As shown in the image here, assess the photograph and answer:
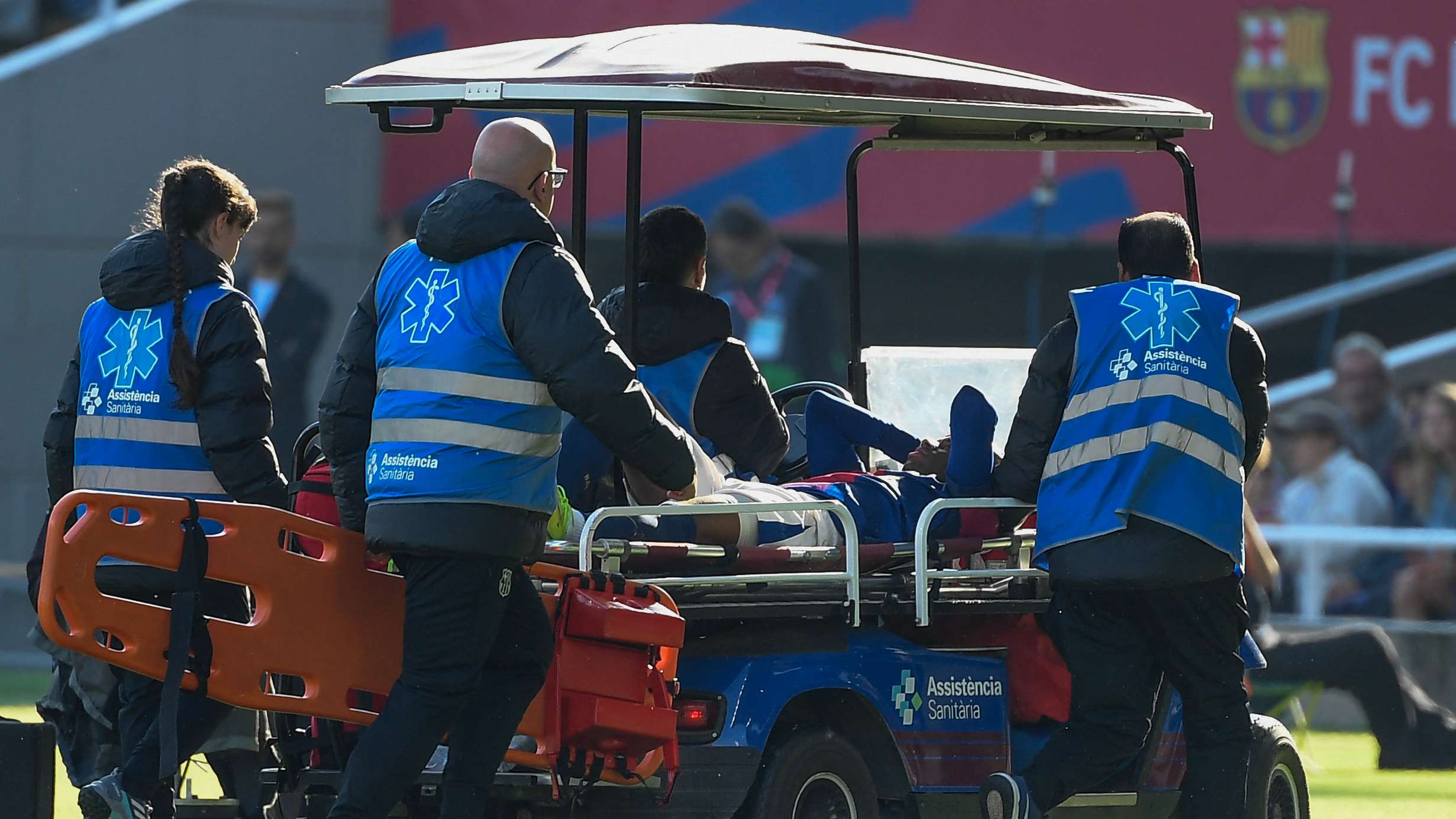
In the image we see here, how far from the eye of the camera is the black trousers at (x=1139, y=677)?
6863 mm

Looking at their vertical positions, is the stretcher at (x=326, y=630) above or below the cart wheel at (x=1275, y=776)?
above

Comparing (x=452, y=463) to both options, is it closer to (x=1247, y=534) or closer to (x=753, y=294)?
(x=1247, y=534)

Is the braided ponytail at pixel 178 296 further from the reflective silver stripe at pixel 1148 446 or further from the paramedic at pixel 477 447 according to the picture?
the reflective silver stripe at pixel 1148 446

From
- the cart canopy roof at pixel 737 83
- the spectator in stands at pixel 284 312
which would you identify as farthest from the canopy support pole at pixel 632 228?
the spectator in stands at pixel 284 312

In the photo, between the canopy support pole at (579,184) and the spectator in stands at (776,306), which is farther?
the spectator in stands at (776,306)

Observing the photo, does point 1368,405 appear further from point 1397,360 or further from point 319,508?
point 319,508

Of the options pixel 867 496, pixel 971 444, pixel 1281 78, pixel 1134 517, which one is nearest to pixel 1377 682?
pixel 971 444

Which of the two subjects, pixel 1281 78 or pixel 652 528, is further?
pixel 1281 78

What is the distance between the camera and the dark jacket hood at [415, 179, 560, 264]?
601 cm

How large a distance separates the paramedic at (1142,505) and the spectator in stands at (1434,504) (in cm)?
713

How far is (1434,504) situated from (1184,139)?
3015 millimetres

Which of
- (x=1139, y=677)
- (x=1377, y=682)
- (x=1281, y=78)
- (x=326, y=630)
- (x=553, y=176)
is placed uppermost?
(x=1281, y=78)

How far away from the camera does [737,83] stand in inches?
264

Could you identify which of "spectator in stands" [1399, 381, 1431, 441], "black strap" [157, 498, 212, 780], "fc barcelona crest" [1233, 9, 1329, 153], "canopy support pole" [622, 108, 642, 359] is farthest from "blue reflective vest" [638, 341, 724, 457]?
"fc barcelona crest" [1233, 9, 1329, 153]
